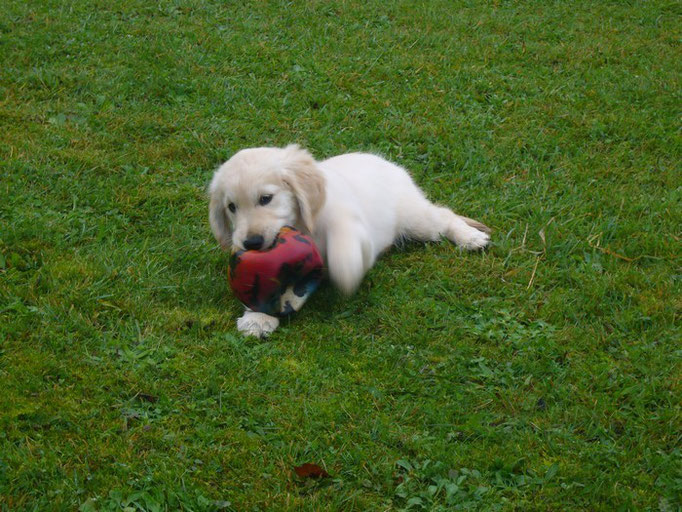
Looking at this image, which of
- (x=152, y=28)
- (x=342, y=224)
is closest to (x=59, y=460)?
(x=342, y=224)

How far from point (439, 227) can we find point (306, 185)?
1.01 metres

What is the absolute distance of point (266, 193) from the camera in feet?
13.5

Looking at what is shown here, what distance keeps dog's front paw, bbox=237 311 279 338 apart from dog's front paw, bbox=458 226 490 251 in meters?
1.32

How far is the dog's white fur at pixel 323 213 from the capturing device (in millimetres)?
3992

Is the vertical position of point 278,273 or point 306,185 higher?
point 306,185

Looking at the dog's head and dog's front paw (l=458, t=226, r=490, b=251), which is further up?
the dog's head

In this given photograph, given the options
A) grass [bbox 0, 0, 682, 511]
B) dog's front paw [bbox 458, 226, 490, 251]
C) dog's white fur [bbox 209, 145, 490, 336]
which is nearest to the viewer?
grass [bbox 0, 0, 682, 511]

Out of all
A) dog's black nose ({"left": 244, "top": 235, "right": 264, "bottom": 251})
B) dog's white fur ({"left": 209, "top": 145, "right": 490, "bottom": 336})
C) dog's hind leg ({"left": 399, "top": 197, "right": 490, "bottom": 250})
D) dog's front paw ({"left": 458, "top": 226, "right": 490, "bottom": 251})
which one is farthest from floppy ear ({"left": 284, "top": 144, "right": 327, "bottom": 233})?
dog's front paw ({"left": 458, "top": 226, "right": 490, "bottom": 251})

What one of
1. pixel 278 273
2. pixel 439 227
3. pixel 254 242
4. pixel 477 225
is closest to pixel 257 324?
pixel 278 273

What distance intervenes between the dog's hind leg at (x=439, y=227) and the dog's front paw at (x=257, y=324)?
1.21 m

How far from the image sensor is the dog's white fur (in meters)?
3.99

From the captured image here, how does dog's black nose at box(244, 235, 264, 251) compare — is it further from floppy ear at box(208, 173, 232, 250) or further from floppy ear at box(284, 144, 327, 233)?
floppy ear at box(208, 173, 232, 250)

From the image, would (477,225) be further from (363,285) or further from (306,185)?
(306,185)

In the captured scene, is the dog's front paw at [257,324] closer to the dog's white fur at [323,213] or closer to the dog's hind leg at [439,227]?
the dog's white fur at [323,213]
